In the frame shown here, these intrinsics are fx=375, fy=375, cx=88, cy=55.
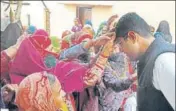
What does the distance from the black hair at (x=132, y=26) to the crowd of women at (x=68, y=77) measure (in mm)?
82

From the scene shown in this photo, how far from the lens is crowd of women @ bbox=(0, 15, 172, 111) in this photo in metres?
1.51

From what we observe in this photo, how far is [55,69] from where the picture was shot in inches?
63.6

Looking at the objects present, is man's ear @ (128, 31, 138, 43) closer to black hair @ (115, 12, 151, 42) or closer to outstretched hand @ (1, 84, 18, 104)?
black hair @ (115, 12, 151, 42)

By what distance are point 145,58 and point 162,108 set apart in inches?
7.6

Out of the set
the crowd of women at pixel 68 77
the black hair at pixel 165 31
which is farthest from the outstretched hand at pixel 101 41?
the black hair at pixel 165 31

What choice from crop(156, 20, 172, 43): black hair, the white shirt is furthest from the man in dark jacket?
crop(156, 20, 172, 43): black hair

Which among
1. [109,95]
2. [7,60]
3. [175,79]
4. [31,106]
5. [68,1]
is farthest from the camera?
[68,1]

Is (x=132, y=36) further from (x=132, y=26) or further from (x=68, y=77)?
(x=68, y=77)

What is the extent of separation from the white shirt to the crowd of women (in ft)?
1.12

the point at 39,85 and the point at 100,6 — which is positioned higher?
the point at 39,85

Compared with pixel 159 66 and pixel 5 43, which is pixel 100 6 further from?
pixel 159 66

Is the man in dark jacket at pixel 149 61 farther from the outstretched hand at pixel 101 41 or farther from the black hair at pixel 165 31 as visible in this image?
the black hair at pixel 165 31

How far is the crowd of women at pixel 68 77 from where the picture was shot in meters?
1.51

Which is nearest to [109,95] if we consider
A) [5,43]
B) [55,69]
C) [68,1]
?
[55,69]
